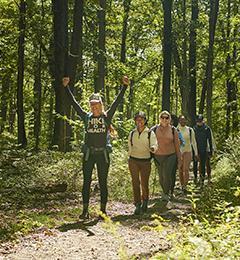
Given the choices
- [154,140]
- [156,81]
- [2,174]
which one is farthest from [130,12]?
[154,140]

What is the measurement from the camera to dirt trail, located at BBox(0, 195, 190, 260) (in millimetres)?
6340

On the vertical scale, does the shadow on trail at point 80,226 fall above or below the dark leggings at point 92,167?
below

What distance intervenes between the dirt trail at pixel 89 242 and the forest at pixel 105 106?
0.39 ft

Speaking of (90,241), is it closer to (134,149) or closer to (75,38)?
(134,149)

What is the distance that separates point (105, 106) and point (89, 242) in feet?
22.7

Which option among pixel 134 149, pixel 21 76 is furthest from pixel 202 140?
pixel 21 76

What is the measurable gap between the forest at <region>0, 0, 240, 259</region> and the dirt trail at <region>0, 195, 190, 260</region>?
12 centimetres

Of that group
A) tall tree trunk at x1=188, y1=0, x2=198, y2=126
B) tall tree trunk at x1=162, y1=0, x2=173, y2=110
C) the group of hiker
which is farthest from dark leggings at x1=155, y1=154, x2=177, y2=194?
tall tree trunk at x1=188, y1=0, x2=198, y2=126

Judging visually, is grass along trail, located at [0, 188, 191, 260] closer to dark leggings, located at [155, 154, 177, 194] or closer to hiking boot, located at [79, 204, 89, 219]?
hiking boot, located at [79, 204, 89, 219]

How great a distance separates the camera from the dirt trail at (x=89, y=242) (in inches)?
250

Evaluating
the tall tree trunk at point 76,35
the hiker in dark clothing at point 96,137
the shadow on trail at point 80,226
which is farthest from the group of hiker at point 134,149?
the tall tree trunk at point 76,35

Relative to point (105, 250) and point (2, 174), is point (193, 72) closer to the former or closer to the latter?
point (2, 174)

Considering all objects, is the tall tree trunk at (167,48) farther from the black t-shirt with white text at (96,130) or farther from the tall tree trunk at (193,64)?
the black t-shirt with white text at (96,130)

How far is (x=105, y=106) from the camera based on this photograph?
1351cm
